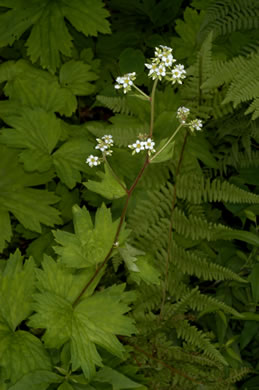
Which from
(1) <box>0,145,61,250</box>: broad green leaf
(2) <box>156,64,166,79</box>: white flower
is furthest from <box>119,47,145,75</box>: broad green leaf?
(2) <box>156,64,166,79</box>: white flower

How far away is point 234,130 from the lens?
3018mm

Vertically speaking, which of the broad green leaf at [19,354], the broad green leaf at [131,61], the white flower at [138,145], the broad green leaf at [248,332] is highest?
the broad green leaf at [131,61]

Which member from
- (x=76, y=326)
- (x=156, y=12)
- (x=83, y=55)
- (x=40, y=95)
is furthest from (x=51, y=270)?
(x=156, y=12)

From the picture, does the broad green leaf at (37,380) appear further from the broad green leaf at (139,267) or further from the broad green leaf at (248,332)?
the broad green leaf at (248,332)

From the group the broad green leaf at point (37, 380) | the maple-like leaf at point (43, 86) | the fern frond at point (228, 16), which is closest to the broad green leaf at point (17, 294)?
the broad green leaf at point (37, 380)

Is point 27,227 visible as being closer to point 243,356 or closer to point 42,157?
Answer: point 42,157

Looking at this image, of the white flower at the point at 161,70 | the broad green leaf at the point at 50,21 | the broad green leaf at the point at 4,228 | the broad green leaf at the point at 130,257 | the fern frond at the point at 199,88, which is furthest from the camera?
the broad green leaf at the point at 50,21

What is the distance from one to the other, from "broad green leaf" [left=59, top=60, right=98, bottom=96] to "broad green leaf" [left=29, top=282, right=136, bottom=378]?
5.81 ft

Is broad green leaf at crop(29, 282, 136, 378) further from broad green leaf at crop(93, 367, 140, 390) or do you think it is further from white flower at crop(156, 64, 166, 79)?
white flower at crop(156, 64, 166, 79)

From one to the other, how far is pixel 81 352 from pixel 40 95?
76.1 inches

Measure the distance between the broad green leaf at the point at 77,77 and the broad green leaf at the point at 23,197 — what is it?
730mm

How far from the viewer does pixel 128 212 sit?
2.82 meters

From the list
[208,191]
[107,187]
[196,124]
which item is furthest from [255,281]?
[107,187]

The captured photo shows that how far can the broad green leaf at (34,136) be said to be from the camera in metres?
2.87
